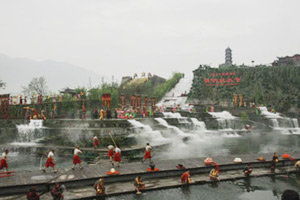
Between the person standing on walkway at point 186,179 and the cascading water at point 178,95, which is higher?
the cascading water at point 178,95

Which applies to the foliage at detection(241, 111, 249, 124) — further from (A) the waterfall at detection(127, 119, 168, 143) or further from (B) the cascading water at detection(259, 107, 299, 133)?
(A) the waterfall at detection(127, 119, 168, 143)

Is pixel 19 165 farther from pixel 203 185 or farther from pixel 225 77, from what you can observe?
pixel 225 77

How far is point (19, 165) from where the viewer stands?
15375mm

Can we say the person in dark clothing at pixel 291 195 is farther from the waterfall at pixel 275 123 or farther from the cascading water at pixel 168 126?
the waterfall at pixel 275 123

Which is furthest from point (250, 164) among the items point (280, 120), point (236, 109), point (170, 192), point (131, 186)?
point (236, 109)

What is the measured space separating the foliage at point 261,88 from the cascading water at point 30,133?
35098mm

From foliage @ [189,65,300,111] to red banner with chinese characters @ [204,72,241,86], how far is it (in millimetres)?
628

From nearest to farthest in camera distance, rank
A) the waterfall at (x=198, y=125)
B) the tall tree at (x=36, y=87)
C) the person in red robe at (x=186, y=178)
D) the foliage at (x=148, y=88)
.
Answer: the person in red robe at (x=186, y=178) < the waterfall at (x=198, y=125) < the foliage at (x=148, y=88) < the tall tree at (x=36, y=87)

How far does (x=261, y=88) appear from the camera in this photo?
153 feet

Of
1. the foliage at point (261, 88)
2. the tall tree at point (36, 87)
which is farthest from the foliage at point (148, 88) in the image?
the tall tree at point (36, 87)

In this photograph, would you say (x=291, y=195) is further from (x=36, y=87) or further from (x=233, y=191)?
(x=36, y=87)

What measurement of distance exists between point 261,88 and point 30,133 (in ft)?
132

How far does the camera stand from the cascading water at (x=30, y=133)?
21672 millimetres

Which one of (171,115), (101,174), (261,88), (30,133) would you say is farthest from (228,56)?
(101,174)
